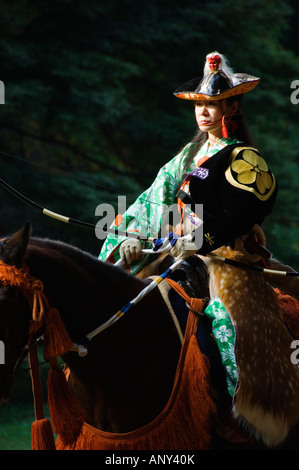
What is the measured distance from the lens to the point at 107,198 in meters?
7.89

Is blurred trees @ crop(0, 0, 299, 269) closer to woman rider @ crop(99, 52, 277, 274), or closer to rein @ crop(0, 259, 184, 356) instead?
woman rider @ crop(99, 52, 277, 274)

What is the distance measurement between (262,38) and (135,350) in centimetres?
807

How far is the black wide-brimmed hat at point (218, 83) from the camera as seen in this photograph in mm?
2838

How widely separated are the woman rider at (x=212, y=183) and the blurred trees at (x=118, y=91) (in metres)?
4.14

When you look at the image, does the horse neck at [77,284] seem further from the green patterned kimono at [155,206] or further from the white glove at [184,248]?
the green patterned kimono at [155,206]

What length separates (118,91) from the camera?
856 cm

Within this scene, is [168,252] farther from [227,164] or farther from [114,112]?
[114,112]

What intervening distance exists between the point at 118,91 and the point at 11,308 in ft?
22.2

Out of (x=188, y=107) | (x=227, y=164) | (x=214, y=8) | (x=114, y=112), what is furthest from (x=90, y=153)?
(x=227, y=164)

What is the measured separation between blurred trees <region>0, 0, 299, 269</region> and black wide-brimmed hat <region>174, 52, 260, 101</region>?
4337 millimetres
